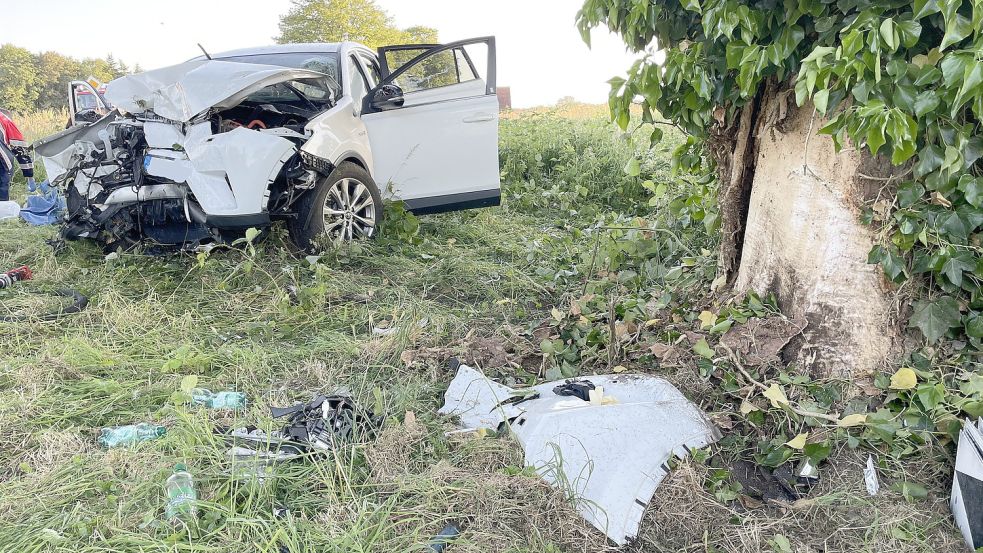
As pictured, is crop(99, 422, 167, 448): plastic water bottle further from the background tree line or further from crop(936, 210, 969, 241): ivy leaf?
the background tree line

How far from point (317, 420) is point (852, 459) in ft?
6.67

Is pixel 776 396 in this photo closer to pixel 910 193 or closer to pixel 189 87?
pixel 910 193

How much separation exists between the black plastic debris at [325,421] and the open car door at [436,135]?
10.1ft

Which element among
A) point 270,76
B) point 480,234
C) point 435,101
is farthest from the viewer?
point 480,234

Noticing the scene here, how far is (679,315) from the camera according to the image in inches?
126

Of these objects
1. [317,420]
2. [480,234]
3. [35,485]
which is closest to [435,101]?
[480,234]

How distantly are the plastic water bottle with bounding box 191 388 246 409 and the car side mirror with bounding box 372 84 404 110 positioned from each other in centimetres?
308

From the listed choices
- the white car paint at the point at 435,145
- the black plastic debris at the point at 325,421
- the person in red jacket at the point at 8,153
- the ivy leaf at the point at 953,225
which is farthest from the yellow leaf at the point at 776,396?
the person in red jacket at the point at 8,153

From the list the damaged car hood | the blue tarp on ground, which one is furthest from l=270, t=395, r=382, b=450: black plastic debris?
the blue tarp on ground

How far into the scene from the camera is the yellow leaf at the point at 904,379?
228 cm

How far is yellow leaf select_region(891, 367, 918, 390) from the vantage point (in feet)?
7.48

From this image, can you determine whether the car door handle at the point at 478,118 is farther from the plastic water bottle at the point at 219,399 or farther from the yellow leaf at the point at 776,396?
the yellow leaf at the point at 776,396

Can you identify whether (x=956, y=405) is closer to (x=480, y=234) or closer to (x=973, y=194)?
(x=973, y=194)

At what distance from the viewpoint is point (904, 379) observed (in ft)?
7.54
